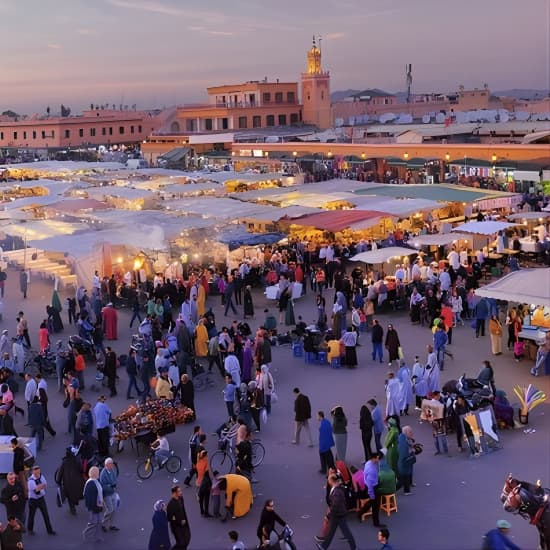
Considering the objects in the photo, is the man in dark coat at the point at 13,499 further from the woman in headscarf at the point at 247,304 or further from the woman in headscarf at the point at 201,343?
the woman in headscarf at the point at 247,304

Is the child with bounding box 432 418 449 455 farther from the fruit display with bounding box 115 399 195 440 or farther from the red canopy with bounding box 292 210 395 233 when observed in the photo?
the red canopy with bounding box 292 210 395 233

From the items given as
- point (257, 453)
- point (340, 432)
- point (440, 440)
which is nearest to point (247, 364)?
point (257, 453)

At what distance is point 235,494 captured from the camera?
7.30 meters

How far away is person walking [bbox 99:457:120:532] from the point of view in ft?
23.6

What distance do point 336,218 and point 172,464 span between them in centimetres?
1164

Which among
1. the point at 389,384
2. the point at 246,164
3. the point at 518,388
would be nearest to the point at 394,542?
the point at 389,384

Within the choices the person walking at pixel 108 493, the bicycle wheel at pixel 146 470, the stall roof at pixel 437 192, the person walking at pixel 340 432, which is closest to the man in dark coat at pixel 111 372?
the bicycle wheel at pixel 146 470

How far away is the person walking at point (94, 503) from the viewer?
7000mm

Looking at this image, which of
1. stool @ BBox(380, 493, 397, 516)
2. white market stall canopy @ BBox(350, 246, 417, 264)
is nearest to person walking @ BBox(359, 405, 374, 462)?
stool @ BBox(380, 493, 397, 516)

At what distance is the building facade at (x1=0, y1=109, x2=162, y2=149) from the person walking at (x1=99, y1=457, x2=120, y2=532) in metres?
55.7

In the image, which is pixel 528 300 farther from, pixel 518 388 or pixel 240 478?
pixel 240 478

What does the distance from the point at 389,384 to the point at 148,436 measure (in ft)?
9.55

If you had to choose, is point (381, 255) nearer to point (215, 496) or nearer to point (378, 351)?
point (378, 351)

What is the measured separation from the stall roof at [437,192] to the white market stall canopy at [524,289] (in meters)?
9.00
